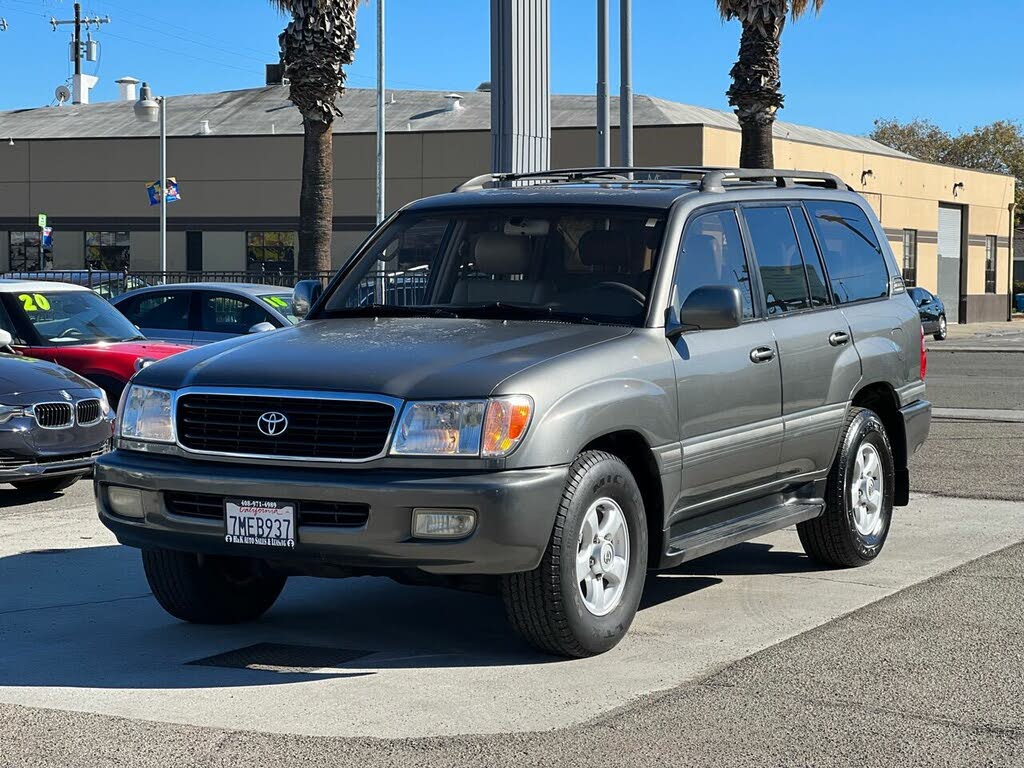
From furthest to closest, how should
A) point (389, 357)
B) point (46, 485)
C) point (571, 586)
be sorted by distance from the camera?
point (46, 485) → point (389, 357) → point (571, 586)

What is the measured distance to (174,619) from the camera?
7.17 m

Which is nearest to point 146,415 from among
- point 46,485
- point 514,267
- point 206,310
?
point 514,267

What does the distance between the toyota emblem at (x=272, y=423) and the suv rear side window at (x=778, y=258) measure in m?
2.72

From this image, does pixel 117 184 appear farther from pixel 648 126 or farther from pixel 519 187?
pixel 519 187

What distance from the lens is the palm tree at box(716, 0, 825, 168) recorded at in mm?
30109

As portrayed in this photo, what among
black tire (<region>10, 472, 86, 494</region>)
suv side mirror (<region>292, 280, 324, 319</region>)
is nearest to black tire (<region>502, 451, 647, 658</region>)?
suv side mirror (<region>292, 280, 324, 319</region>)

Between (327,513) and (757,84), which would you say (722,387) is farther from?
(757,84)

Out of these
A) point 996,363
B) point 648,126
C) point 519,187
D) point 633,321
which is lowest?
point 996,363

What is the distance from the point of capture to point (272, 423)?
6.01m

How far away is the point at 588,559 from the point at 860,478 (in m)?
2.68

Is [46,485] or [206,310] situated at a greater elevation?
[206,310]

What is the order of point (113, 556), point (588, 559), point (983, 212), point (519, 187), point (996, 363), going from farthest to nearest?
point (983, 212) → point (996, 363) → point (113, 556) → point (519, 187) → point (588, 559)

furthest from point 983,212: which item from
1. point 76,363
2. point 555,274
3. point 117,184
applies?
point 555,274

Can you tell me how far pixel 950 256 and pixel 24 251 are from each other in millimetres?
35304
